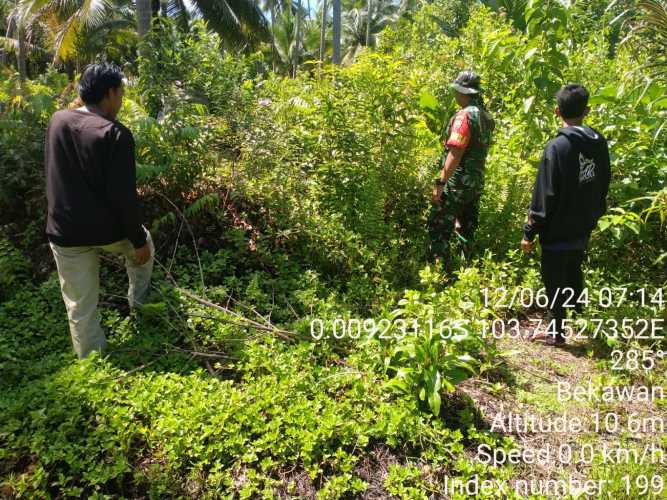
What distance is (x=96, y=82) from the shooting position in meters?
3.19

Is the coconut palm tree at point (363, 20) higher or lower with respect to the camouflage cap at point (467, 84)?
higher

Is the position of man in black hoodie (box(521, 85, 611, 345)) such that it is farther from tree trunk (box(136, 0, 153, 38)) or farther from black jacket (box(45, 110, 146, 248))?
tree trunk (box(136, 0, 153, 38))

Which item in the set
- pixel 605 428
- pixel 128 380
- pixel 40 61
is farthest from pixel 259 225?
pixel 40 61

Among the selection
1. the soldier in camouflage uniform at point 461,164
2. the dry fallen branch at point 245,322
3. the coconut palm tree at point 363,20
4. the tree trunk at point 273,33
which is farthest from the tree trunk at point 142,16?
the coconut palm tree at point 363,20

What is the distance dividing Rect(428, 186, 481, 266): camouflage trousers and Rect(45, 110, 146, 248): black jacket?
286cm

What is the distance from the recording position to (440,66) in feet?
25.3

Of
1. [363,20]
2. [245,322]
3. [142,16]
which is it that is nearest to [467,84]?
[245,322]

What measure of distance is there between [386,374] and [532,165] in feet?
9.83

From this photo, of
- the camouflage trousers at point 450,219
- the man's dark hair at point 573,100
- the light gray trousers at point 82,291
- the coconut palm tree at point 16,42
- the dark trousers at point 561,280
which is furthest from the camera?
the coconut palm tree at point 16,42

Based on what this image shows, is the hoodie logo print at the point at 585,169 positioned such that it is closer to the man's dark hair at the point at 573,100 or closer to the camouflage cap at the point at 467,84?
the man's dark hair at the point at 573,100

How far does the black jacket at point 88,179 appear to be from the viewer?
3123 mm

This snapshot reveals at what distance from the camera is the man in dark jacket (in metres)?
3.14

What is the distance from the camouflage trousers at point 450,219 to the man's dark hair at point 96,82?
3.07 m

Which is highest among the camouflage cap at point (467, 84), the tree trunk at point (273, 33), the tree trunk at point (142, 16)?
the tree trunk at point (273, 33)
